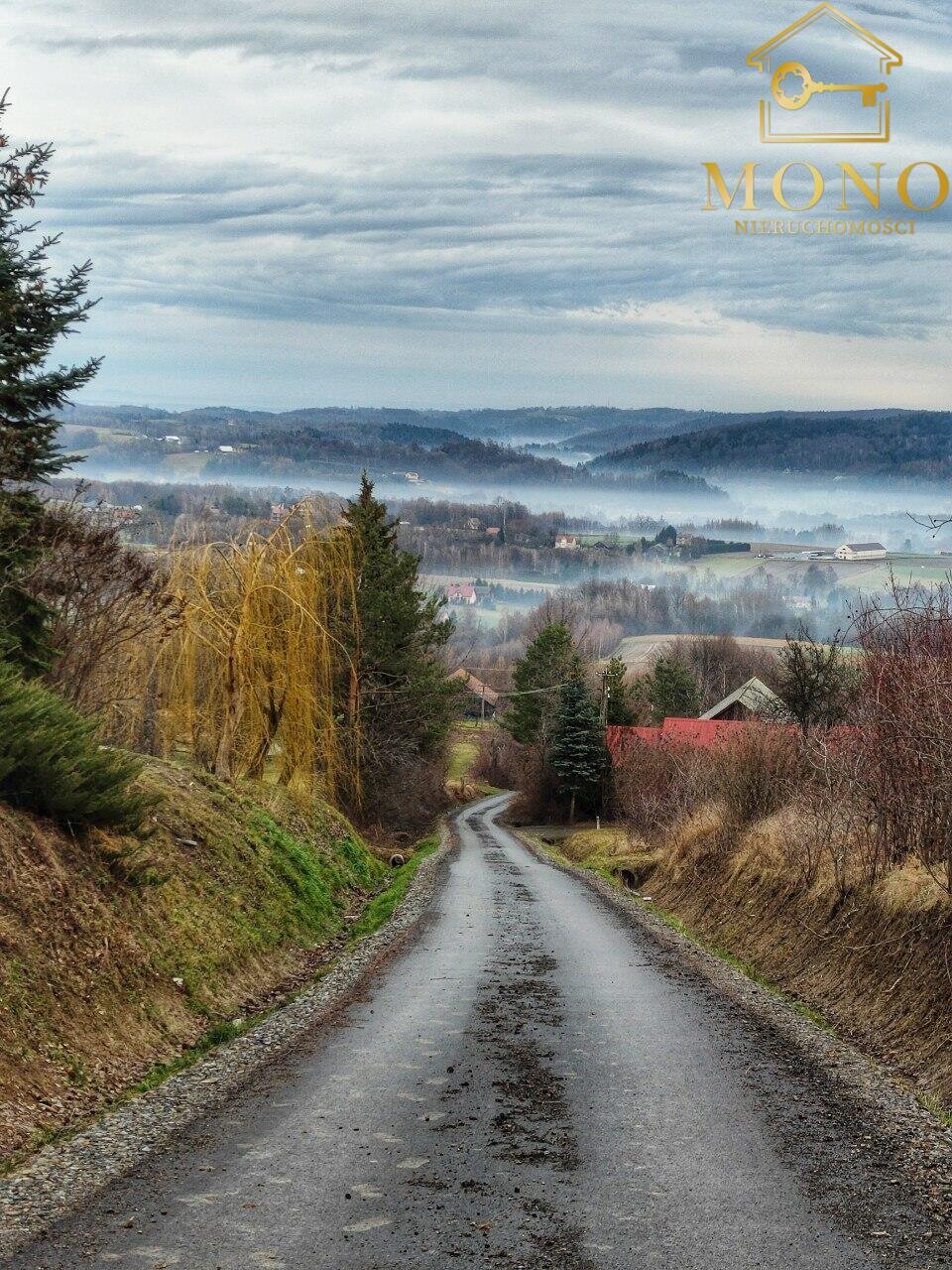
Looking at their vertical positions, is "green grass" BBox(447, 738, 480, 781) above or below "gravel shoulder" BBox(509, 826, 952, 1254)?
below

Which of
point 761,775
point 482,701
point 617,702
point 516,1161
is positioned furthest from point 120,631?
point 482,701

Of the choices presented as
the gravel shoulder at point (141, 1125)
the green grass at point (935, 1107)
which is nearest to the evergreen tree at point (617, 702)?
the gravel shoulder at point (141, 1125)

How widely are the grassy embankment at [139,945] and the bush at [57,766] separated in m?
0.24

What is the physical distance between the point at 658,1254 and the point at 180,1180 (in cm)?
269

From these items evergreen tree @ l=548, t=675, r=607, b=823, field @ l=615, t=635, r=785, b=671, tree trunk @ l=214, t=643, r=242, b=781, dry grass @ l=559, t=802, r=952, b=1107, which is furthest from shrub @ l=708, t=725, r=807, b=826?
field @ l=615, t=635, r=785, b=671

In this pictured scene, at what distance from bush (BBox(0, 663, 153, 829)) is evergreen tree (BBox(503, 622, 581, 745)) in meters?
69.6

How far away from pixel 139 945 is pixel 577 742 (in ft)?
179

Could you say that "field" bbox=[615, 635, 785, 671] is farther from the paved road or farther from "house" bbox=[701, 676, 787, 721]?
A: the paved road

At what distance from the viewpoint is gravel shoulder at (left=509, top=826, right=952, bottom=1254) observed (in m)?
6.91

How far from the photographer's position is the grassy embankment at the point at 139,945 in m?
8.92

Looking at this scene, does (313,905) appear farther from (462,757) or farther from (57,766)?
(462,757)

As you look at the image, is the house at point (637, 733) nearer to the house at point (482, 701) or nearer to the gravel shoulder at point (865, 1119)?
the gravel shoulder at point (865, 1119)

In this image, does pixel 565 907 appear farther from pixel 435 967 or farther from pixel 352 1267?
pixel 352 1267

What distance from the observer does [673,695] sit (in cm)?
8706
